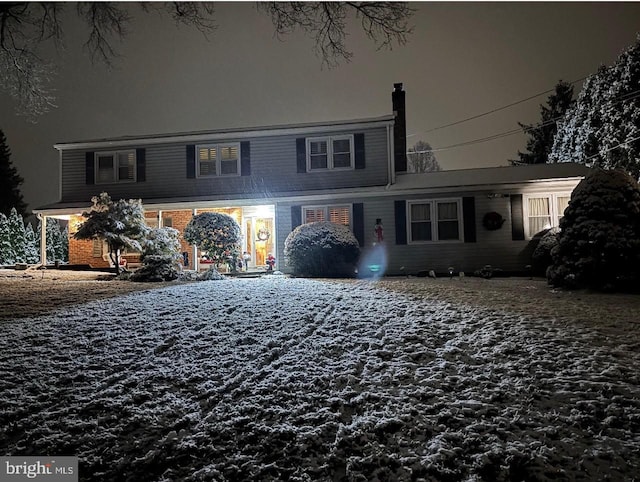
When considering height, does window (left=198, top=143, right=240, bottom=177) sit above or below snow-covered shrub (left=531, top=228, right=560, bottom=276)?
above

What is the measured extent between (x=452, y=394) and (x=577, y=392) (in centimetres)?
113

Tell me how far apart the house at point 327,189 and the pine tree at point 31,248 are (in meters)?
9.50

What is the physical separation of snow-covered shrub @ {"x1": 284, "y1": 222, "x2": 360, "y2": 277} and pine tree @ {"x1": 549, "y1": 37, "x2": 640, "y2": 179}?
16529 mm

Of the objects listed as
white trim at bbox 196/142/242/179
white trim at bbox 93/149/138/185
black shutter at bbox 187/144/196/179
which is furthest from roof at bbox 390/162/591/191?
white trim at bbox 93/149/138/185

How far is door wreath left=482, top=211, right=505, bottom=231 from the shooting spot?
42.8 feet

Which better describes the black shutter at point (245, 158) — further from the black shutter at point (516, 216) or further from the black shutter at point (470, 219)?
the black shutter at point (516, 216)

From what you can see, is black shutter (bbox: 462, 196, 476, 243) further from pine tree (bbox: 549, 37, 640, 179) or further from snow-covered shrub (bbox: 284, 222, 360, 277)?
pine tree (bbox: 549, 37, 640, 179)

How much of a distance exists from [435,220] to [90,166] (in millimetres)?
14444

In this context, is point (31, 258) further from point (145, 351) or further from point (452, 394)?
point (452, 394)

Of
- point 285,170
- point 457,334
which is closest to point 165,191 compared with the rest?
point 285,170

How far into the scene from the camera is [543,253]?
480 inches

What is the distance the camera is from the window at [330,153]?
15.1 metres

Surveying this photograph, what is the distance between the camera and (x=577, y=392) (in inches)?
135

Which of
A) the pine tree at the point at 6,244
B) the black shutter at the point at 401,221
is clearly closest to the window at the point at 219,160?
the black shutter at the point at 401,221
